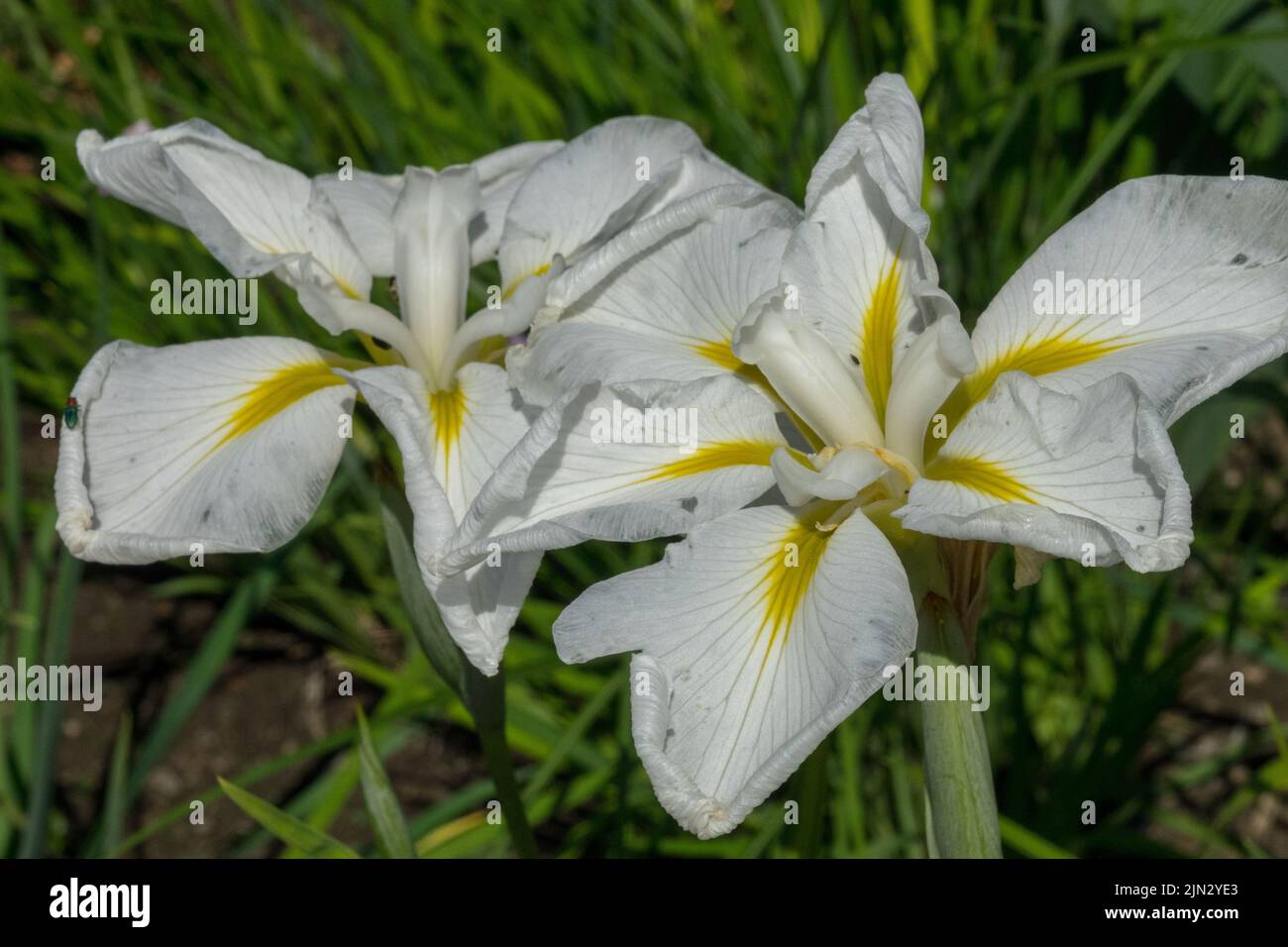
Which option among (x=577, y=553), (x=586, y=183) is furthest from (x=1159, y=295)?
(x=577, y=553)

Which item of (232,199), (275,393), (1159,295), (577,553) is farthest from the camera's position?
(577,553)

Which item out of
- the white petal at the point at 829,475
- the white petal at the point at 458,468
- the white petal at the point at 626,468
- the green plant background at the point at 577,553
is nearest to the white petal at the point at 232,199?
the white petal at the point at 458,468

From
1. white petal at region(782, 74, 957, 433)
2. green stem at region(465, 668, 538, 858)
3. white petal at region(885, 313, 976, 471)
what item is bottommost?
green stem at region(465, 668, 538, 858)

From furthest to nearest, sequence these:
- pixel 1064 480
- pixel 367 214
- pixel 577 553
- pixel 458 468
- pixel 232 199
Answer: pixel 577 553
pixel 367 214
pixel 232 199
pixel 458 468
pixel 1064 480

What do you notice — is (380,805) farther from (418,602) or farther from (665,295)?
(665,295)

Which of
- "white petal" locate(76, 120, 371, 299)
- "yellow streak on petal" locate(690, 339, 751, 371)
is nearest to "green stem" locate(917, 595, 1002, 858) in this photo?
"yellow streak on petal" locate(690, 339, 751, 371)

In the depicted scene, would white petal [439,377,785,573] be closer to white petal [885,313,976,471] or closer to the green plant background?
white petal [885,313,976,471]

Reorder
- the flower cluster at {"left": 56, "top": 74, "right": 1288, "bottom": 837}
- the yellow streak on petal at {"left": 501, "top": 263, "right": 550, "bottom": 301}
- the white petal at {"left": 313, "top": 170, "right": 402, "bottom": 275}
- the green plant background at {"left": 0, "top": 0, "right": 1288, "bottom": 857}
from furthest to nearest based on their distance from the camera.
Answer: the green plant background at {"left": 0, "top": 0, "right": 1288, "bottom": 857}, the white petal at {"left": 313, "top": 170, "right": 402, "bottom": 275}, the yellow streak on petal at {"left": 501, "top": 263, "right": 550, "bottom": 301}, the flower cluster at {"left": 56, "top": 74, "right": 1288, "bottom": 837}

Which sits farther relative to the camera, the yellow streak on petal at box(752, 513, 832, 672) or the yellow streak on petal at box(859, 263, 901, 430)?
the yellow streak on petal at box(859, 263, 901, 430)

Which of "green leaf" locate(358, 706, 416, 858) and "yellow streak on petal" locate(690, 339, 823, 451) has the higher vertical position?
"yellow streak on petal" locate(690, 339, 823, 451)
